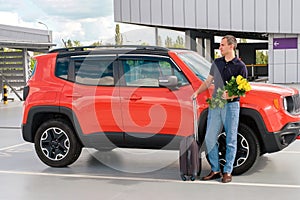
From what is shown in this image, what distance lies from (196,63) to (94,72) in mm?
1524

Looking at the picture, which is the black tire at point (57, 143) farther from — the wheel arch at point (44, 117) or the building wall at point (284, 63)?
the building wall at point (284, 63)

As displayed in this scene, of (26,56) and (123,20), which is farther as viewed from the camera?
(123,20)

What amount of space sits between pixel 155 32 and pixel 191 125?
104 ft

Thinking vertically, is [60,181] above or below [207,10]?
below

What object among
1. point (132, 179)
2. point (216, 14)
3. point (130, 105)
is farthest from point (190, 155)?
point (216, 14)

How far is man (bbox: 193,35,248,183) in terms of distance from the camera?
6203 mm

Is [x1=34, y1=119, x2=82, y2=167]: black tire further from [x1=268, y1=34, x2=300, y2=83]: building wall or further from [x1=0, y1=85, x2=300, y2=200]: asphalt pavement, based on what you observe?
[x1=268, y1=34, x2=300, y2=83]: building wall

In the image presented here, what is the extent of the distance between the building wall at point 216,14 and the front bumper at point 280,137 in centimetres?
2595

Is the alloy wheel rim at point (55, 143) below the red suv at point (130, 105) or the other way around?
below

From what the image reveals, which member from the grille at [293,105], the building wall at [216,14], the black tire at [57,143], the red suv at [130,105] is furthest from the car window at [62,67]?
the building wall at [216,14]

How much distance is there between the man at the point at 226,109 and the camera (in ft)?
20.4

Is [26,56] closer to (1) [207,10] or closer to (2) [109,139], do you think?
(1) [207,10]

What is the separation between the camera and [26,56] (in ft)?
75.2

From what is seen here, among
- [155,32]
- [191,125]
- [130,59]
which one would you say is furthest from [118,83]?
[155,32]
